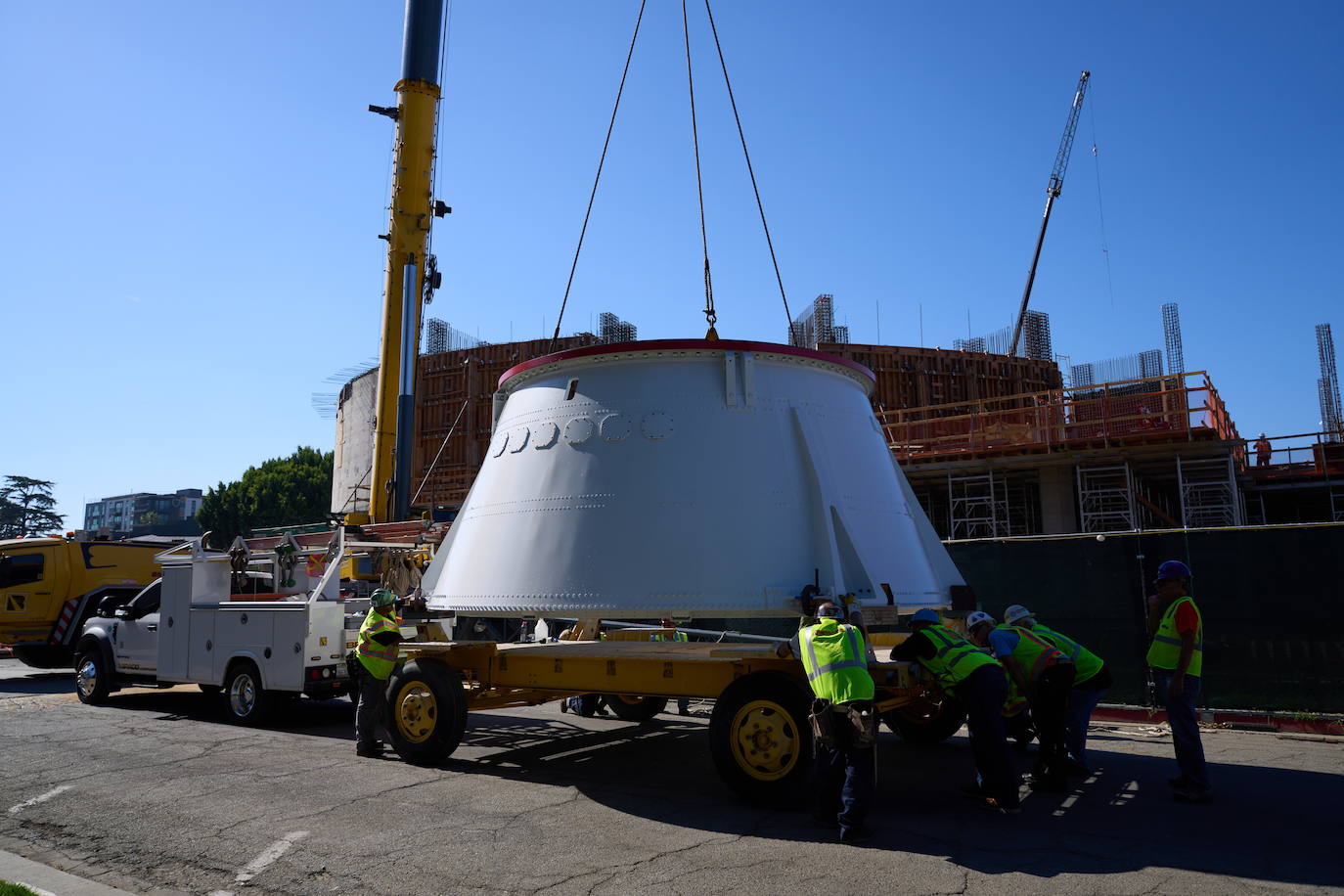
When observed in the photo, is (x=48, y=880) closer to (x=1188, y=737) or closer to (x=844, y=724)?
(x=844, y=724)

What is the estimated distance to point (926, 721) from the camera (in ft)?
30.8

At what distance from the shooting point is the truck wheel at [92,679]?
533 inches

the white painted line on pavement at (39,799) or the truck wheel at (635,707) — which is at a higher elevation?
the truck wheel at (635,707)

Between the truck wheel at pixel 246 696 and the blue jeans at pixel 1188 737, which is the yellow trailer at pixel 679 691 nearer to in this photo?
the blue jeans at pixel 1188 737

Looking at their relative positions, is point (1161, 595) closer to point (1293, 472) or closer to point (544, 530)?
point (544, 530)

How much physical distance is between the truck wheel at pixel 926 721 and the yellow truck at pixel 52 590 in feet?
48.0

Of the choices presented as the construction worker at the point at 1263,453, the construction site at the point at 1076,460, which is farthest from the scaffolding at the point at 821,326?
the construction worker at the point at 1263,453

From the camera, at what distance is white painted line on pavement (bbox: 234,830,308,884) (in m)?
5.38

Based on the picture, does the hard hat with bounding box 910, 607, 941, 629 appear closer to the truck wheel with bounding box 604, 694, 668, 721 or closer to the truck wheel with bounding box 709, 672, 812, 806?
the truck wheel with bounding box 709, 672, 812, 806

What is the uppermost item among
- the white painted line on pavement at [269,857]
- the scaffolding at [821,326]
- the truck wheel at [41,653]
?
the scaffolding at [821,326]

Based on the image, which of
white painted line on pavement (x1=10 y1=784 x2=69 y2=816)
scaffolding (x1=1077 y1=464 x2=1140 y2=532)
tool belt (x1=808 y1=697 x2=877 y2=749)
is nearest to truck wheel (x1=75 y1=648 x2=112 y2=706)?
white painted line on pavement (x1=10 y1=784 x2=69 y2=816)

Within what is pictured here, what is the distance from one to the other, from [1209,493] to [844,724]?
79.4 ft

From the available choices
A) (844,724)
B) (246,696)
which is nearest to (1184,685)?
(844,724)

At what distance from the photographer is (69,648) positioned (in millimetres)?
17500
